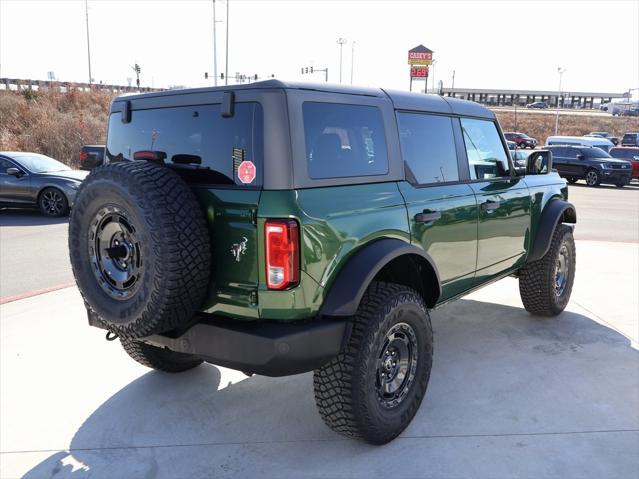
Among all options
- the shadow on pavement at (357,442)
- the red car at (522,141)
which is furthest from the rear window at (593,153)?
the red car at (522,141)

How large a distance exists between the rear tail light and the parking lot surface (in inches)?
41.6

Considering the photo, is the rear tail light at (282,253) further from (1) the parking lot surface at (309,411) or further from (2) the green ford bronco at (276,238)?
(1) the parking lot surface at (309,411)

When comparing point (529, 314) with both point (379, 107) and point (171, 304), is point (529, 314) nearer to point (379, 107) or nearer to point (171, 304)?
point (379, 107)

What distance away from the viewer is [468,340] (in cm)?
477

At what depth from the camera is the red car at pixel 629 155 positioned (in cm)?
2264

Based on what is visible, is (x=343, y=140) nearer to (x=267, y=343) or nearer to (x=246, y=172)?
(x=246, y=172)

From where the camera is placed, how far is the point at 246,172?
2.75 m

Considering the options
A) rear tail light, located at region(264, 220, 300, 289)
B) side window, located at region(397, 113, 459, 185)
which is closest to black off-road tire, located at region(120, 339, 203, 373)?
rear tail light, located at region(264, 220, 300, 289)

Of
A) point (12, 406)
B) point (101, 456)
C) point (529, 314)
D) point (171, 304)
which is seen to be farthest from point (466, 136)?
point (12, 406)

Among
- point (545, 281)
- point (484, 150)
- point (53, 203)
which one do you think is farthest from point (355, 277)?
point (53, 203)

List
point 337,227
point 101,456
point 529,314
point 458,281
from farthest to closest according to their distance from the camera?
1. point 529,314
2. point 458,281
3. point 101,456
4. point 337,227

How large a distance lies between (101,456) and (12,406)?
3.22ft

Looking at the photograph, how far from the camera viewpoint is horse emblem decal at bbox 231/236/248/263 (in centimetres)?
270

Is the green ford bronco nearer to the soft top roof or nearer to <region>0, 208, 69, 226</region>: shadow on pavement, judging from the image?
the soft top roof
